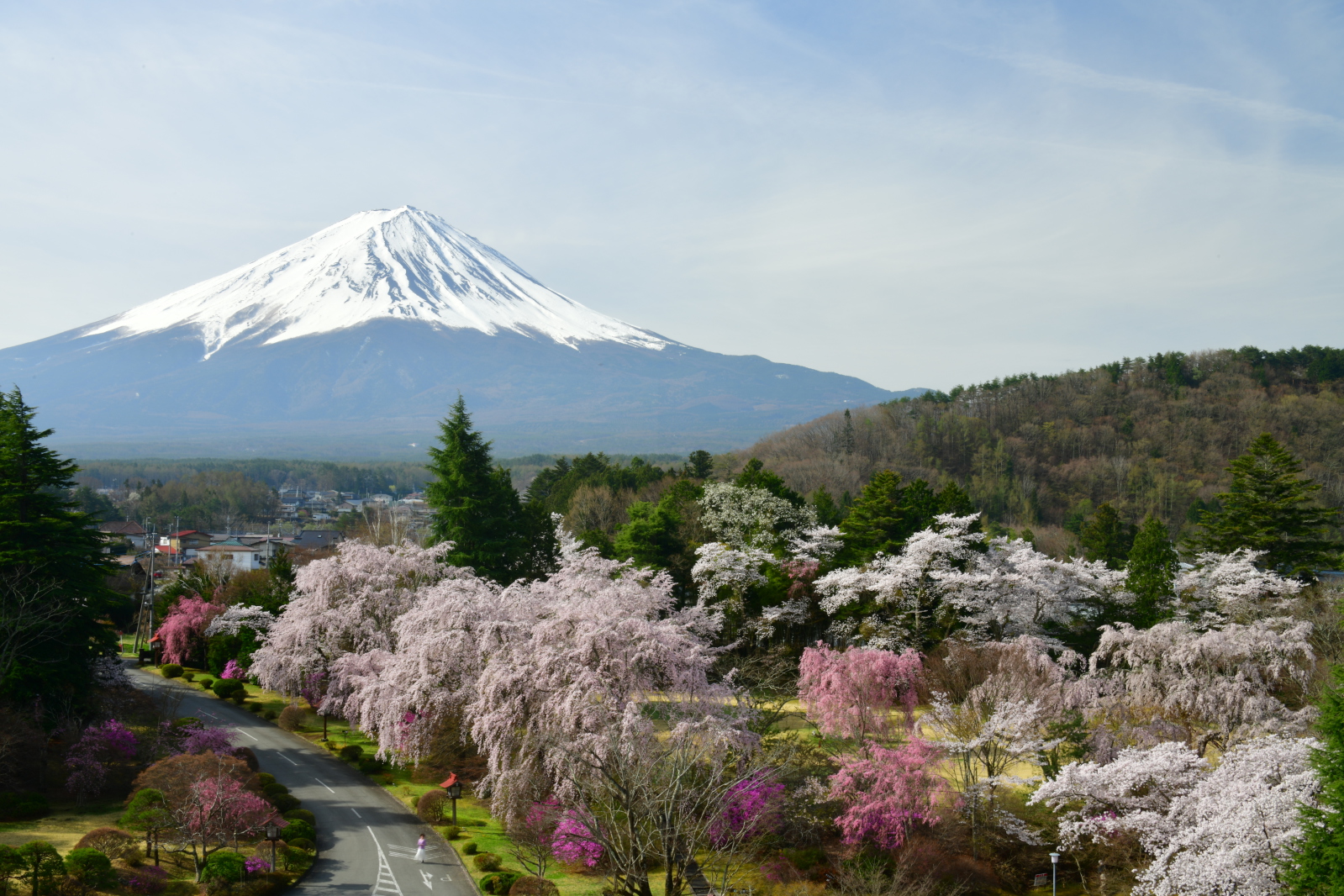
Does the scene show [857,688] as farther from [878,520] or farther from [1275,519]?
[1275,519]

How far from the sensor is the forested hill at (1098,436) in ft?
224

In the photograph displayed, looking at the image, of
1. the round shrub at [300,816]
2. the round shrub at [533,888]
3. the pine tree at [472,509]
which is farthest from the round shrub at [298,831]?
the pine tree at [472,509]

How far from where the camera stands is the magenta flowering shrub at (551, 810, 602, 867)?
1752cm

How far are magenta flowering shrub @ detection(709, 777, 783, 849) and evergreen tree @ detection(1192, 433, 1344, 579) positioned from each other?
22705 mm

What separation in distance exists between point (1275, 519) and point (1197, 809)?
66.0 ft

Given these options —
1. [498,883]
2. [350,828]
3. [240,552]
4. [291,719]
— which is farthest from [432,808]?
[240,552]

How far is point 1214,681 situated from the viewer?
71.2 feet

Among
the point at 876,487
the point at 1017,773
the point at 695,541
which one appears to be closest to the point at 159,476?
the point at 695,541

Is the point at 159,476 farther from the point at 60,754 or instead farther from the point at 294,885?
the point at 294,885

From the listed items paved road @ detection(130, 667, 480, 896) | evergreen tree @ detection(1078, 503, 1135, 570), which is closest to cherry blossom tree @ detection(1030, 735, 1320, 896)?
paved road @ detection(130, 667, 480, 896)

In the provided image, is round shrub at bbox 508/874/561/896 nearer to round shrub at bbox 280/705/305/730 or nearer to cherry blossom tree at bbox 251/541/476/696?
cherry blossom tree at bbox 251/541/476/696

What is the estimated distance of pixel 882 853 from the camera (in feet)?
58.6

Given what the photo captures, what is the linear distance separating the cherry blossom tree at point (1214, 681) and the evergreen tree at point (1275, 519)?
29.8 ft

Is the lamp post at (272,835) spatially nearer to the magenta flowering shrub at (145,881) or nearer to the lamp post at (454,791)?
the magenta flowering shrub at (145,881)
